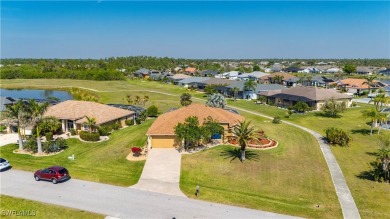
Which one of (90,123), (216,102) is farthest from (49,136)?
(216,102)

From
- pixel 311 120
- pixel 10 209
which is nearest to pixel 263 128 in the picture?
pixel 311 120

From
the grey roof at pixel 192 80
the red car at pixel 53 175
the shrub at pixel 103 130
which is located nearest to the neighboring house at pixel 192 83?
the grey roof at pixel 192 80

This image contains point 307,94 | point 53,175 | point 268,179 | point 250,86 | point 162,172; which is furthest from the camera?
point 250,86

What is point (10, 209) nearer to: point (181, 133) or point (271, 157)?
point (181, 133)

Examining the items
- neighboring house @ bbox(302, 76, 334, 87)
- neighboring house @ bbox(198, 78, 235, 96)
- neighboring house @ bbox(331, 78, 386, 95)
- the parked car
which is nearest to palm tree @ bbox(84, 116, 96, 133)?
the parked car

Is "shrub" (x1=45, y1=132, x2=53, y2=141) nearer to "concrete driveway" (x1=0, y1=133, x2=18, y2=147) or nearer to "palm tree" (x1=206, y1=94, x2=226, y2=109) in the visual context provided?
"concrete driveway" (x1=0, y1=133, x2=18, y2=147)

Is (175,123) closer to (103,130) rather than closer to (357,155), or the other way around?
(103,130)
